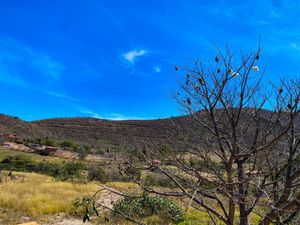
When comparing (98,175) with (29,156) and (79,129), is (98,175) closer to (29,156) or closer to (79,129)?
(29,156)

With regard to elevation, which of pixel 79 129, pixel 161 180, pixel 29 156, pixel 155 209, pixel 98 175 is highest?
pixel 79 129

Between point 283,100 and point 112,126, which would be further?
point 112,126

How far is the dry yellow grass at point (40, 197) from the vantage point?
13227 mm

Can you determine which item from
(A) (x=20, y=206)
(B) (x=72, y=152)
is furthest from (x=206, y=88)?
(B) (x=72, y=152)

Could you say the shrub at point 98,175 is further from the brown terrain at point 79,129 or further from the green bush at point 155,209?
the brown terrain at point 79,129

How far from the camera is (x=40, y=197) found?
1458 centimetres

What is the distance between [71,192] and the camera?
54.3 ft

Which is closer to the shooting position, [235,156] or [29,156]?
[235,156]

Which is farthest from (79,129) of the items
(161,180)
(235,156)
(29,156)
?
(235,156)

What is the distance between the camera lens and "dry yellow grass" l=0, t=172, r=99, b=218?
43.4ft

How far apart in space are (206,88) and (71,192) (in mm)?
13605

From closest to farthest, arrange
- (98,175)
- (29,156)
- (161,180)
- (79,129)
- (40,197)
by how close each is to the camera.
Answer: (161,180), (40,197), (98,175), (29,156), (79,129)

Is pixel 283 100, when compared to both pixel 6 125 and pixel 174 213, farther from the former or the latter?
pixel 6 125

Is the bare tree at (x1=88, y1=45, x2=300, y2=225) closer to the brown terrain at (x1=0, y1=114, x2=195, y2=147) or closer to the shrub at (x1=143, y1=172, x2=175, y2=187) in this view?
the shrub at (x1=143, y1=172, x2=175, y2=187)
